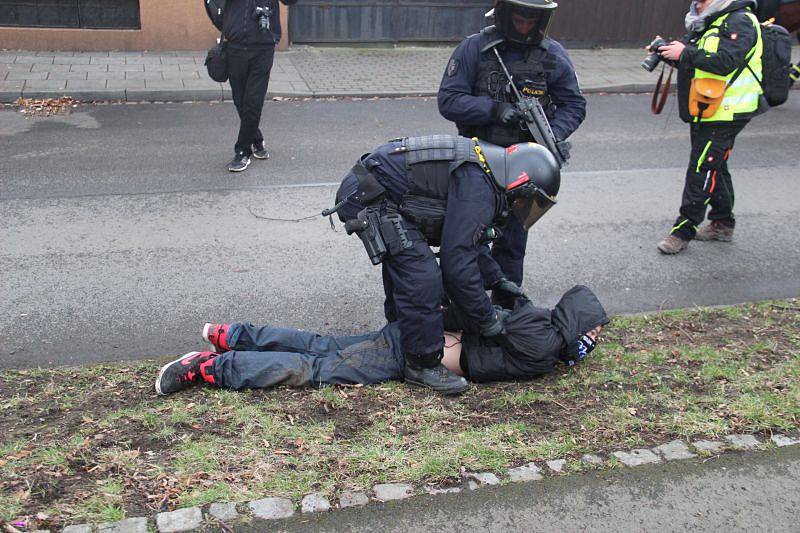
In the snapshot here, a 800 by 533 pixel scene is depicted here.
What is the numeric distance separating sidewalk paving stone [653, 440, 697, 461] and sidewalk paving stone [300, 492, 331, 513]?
1511 millimetres

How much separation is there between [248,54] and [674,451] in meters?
5.67

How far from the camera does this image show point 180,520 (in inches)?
118

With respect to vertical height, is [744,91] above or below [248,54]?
above

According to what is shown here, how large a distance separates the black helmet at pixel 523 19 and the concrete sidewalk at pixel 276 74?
21.8 ft

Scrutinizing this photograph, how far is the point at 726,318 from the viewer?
5191 millimetres

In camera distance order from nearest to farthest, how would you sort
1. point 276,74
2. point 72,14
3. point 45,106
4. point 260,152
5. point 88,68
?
point 260,152
point 45,106
point 88,68
point 276,74
point 72,14

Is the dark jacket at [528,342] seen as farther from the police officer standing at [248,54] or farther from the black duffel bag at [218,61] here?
the black duffel bag at [218,61]

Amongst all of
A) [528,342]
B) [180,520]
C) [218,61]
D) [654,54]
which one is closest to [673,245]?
[654,54]

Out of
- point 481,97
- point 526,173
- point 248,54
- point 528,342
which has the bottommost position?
point 528,342

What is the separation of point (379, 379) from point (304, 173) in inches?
162

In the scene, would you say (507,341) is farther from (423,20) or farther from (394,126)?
(423,20)

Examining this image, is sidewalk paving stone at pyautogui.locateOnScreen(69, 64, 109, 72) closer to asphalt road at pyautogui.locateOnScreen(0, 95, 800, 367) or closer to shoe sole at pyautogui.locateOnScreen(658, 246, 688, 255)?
Answer: asphalt road at pyautogui.locateOnScreen(0, 95, 800, 367)

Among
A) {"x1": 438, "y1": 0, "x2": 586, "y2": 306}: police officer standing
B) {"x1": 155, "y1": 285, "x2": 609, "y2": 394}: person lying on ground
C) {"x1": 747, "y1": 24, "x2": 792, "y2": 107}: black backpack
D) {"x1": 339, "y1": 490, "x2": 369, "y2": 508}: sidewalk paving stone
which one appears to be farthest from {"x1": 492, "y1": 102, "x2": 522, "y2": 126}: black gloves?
{"x1": 339, "y1": 490, "x2": 369, "y2": 508}: sidewalk paving stone

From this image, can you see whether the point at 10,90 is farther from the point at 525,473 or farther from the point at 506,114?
the point at 525,473
